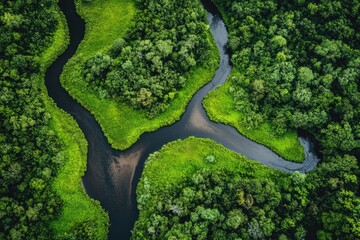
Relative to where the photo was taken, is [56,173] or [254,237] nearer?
[254,237]

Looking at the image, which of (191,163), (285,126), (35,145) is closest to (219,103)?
(285,126)

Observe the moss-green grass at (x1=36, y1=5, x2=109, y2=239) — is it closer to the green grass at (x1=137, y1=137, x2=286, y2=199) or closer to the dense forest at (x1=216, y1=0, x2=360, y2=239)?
the green grass at (x1=137, y1=137, x2=286, y2=199)

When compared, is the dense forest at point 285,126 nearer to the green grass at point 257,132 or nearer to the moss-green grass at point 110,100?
the green grass at point 257,132

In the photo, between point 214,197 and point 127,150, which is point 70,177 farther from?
point 214,197

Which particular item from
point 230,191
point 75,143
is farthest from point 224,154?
point 75,143

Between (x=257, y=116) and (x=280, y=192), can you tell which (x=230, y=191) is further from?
(x=257, y=116)

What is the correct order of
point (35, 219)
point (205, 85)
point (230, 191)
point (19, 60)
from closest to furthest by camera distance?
point (35, 219) → point (230, 191) → point (19, 60) → point (205, 85)

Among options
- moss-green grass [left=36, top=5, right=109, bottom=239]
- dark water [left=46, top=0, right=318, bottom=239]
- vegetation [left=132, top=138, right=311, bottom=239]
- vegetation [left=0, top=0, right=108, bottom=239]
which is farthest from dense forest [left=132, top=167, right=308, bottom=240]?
vegetation [left=0, top=0, right=108, bottom=239]
